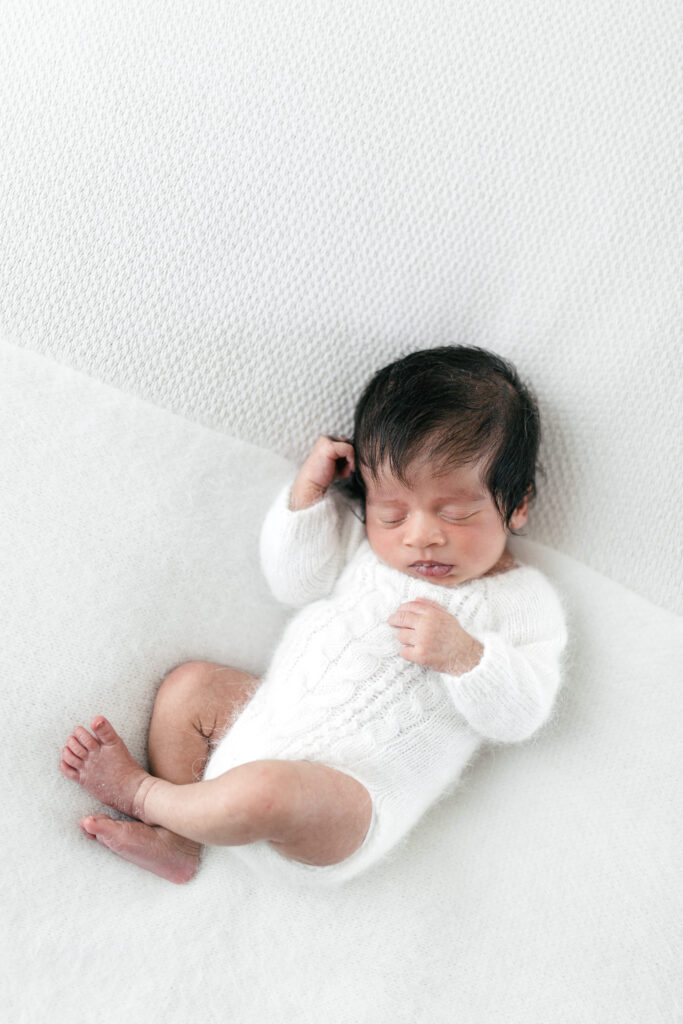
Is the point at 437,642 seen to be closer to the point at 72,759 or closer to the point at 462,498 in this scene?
the point at 462,498

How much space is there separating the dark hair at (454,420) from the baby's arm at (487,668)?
0.64ft

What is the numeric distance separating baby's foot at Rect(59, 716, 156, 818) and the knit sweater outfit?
4.7 inches

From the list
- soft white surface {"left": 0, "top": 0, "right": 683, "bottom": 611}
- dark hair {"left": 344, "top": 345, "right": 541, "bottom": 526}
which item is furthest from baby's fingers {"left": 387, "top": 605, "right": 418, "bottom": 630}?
soft white surface {"left": 0, "top": 0, "right": 683, "bottom": 611}

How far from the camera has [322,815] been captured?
1.17 m

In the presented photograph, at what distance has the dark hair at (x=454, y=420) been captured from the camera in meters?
1.30

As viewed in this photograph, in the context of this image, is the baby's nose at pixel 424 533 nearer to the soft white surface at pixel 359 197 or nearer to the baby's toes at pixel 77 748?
the soft white surface at pixel 359 197

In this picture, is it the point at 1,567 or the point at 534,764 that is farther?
the point at 534,764

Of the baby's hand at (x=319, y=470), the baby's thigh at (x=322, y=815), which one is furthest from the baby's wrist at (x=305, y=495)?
the baby's thigh at (x=322, y=815)

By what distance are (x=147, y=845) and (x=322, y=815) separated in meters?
0.29

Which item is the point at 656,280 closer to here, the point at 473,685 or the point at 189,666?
the point at 473,685

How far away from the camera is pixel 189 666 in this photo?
4.53 feet

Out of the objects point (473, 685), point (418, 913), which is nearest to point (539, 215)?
point (473, 685)

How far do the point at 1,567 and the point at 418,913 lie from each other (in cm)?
81

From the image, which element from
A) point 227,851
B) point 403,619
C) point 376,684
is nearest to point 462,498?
point 403,619
